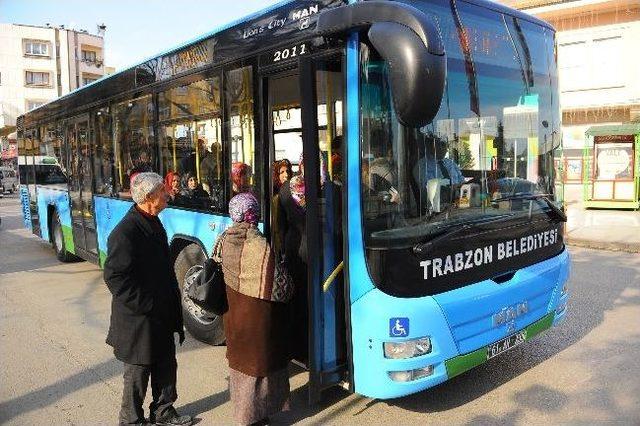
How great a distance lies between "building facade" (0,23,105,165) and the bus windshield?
57.3 metres

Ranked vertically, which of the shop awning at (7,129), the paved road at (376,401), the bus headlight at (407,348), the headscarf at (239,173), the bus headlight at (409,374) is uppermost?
the shop awning at (7,129)

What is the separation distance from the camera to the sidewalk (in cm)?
1113

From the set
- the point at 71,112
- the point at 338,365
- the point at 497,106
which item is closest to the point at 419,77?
the point at 497,106

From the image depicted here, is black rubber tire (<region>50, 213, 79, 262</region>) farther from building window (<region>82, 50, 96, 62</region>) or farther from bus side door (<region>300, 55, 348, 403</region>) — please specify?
building window (<region>82, 50, 96, 62</region>)

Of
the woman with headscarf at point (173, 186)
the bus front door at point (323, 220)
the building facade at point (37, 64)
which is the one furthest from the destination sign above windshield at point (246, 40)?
the building facade at point (37, 64)

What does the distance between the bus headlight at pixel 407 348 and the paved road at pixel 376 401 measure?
73 cm

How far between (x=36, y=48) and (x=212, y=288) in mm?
62563

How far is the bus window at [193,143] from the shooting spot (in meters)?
4.89

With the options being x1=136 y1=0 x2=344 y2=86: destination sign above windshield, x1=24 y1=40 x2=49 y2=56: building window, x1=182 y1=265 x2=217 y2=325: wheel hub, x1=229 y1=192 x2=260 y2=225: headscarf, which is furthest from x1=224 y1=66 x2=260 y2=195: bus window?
x1=24 y1=40 x2=49 y2=56: building window

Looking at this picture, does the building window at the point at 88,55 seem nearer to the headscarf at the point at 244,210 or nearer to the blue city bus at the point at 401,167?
the blue city bus at the point at 401,167

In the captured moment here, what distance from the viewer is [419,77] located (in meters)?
2.83

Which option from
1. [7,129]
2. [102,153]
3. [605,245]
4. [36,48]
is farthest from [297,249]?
[36,48]

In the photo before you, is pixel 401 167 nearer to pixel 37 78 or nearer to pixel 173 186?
pixel 173 186

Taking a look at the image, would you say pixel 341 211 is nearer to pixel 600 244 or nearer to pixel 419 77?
pixel 419 77
